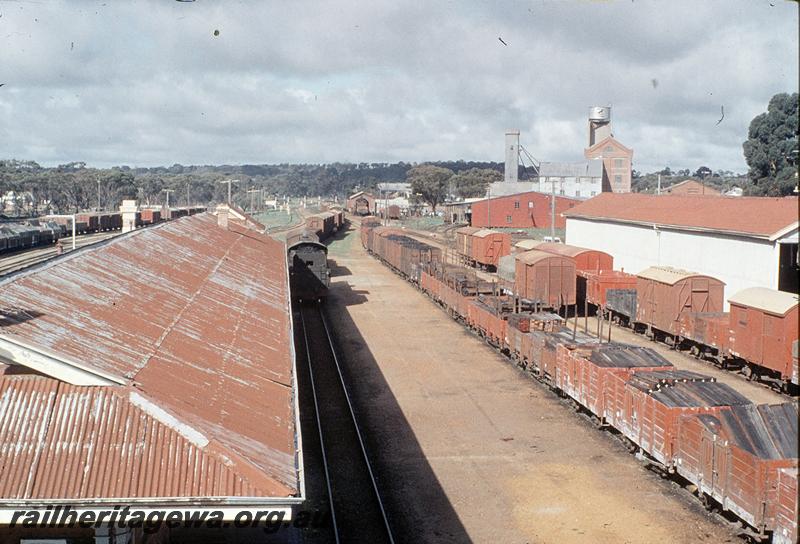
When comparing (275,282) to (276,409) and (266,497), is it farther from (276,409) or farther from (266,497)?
(266,497)

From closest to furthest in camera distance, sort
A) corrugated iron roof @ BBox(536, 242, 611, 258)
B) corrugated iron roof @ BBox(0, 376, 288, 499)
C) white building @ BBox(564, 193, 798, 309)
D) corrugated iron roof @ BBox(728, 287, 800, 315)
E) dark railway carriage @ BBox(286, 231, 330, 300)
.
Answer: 1. corrugated iron roof @ BBox(0, 376, 288, 499)
2. corrugated iron roof @ BBox(728, 287, 800, 315)
3. white building @ BBox(564, 193, 798, 309)
4. corrugated iron roof @ BBox(536, 242, 611, 258)
5. dark railway carriage @ BBox(286, 231, 330, 300)

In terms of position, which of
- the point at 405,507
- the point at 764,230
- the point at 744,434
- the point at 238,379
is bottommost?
the point at 405,507

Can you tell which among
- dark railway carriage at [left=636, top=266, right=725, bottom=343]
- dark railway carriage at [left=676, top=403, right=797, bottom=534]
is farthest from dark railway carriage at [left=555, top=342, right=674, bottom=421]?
dark railway carriage at [left=636, top=266, right=725, bottom=343]

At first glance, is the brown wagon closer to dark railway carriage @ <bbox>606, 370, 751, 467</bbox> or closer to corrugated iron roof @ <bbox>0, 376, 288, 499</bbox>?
dark railway carriage @ <bbox>606, 370, 751, 467</bbox>

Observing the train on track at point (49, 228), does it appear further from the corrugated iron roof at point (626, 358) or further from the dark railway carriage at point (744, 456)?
the dark railway carriage at point (744, 456)

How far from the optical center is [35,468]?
10031 mm

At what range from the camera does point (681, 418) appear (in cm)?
1634

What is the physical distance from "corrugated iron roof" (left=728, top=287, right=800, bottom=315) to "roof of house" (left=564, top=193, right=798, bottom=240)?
6.41 meters

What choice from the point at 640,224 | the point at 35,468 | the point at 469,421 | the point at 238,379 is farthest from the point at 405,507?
the point at 640,224

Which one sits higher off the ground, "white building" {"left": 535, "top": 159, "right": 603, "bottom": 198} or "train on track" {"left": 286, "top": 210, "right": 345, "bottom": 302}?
"white building" {"left": 535, "top": 159, "right": 603, "bottom": 198}

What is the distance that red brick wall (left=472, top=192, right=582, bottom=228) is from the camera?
3735 inches

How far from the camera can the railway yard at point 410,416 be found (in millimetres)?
11562

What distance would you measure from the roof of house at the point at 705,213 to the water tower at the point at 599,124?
87042 mm

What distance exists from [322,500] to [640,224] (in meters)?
36.4
